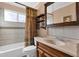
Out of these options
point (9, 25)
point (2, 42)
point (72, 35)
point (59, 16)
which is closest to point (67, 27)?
point (72, 35)

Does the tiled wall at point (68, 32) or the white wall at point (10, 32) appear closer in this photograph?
the tiled wall at point (68, 32)

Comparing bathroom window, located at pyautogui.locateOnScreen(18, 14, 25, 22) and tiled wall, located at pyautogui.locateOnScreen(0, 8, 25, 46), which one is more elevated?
bathroom window, located at pyautogui.locateOnScreen(18, 14, 25, 22)

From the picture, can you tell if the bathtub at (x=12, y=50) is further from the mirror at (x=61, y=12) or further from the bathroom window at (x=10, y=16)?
the mirror at (x=61, y=12)

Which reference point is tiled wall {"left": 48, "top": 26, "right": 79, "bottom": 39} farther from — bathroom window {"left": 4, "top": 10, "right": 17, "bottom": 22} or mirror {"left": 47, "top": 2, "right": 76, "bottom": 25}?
bathroom window {"left": 4, "top": 10, "right": 17, "bottom": 22}

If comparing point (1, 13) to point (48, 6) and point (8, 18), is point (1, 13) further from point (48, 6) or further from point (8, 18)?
point (48, 6)

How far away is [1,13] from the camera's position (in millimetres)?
2078

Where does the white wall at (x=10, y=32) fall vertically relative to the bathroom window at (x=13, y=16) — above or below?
below

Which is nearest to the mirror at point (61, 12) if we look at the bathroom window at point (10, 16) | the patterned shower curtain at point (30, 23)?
the patterned shower curtain at point (30, 23)

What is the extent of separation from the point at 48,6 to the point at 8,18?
89 cm

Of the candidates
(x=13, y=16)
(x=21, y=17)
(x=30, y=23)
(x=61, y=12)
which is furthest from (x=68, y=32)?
(x=13, y=16)

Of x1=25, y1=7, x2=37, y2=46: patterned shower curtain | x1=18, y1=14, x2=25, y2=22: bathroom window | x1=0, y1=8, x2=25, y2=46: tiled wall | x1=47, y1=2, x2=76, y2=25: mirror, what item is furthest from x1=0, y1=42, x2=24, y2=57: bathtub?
x1=47, y1=2, x2=76, y2=25: mirror

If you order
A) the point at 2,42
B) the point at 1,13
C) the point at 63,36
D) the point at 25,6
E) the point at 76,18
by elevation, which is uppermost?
the point at 25,6

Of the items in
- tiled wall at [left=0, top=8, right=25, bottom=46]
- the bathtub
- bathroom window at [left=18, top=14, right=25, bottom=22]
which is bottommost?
the bathtub

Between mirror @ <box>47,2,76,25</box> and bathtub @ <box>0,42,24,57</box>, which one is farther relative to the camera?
bathtub @ <box>0,42,24,57</box>
